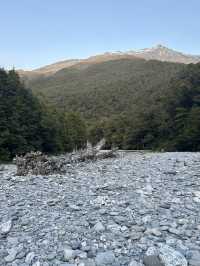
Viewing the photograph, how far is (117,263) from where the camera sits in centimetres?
467

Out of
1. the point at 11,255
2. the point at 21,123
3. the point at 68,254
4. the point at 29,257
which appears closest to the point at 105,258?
the point at 68,254

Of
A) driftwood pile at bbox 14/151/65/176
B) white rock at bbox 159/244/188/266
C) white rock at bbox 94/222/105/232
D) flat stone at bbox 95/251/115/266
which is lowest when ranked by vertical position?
flat stone at bbox 95/251/115/266

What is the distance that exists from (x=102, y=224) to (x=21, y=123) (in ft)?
120

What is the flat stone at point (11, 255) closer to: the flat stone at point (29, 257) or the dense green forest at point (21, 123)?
the flat stone at point (29, 257)

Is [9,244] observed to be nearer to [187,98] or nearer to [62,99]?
[187,98]

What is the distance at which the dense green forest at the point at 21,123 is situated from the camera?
37.3 metres

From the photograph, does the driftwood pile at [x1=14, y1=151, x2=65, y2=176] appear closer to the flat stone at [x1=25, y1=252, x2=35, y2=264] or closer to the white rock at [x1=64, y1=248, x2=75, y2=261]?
the flat stone at [x1=25, y1=252, x2=35, y2=264]

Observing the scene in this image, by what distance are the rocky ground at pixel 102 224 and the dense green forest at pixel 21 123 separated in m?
26.8

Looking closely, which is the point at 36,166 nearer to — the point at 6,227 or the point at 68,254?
the point at 6,227

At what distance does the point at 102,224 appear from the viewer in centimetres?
598

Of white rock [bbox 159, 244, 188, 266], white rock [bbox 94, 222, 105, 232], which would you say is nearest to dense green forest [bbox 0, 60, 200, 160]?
white rock [bbox 94, 222, 105, 232]

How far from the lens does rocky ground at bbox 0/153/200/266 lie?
4.87 m

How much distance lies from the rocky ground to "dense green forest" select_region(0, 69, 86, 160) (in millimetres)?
26802

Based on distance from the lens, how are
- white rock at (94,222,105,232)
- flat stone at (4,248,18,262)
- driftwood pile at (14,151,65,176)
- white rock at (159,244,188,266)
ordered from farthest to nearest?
1. driftwood pile at (14,151,65,176)
2. white rock at (94,222,105,232)
3. flat stone at (4,248,18,262)
4. white rock at (159,244,188,266)
